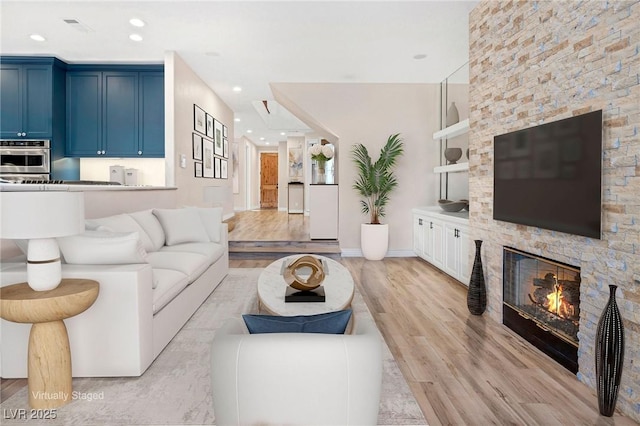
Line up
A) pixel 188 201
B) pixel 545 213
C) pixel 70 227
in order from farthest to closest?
pixel 188 201, pixel 545 213, pixel 70 227

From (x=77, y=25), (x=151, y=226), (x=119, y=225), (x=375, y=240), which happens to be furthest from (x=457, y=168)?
(x=77, y=25)

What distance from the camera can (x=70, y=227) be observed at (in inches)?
79.0

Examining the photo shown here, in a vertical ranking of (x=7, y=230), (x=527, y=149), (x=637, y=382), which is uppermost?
(x=527, y=149)

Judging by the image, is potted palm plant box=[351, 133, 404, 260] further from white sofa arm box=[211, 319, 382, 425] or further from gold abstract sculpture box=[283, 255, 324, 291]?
white sofa arm box=[211, 319, 382, 425]

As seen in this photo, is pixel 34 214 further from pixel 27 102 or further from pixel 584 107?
pixel 27 102

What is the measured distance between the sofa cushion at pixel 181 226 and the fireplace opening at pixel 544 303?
3.20 m

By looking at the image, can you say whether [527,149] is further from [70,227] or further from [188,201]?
[188,201]

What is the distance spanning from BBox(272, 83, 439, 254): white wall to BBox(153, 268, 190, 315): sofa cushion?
3.78 m

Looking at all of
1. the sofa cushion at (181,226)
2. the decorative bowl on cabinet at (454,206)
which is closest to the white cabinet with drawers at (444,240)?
the decorative bowl on cabinet at (454,206)

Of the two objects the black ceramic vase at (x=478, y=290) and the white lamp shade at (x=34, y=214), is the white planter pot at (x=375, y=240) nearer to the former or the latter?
the black ceramic vase at (x=478, y=290)

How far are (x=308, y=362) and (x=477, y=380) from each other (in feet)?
5.50

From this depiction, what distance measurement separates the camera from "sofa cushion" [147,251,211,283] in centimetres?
326

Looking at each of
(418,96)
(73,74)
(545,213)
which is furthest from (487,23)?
(73,74)

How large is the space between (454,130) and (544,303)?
2.92 m
